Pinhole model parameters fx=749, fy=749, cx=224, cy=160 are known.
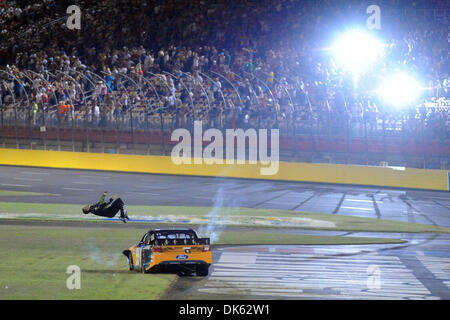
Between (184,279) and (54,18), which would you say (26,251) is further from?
(54,18)

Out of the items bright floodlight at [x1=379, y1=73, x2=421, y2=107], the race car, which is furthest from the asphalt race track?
bright floodlight at [x1=379, y1=73, x2=421, y2=107]

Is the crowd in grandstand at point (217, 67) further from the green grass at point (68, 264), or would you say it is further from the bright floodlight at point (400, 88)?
the green grass at point (68, 264)

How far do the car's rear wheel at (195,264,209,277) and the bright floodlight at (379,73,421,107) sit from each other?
20040 mm

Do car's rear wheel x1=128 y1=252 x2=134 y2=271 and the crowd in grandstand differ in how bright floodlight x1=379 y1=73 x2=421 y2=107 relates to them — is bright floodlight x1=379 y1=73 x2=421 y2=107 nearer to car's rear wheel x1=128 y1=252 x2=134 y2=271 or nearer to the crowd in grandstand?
the crowd in grandstand

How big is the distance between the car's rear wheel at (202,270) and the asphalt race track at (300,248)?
0.12 m

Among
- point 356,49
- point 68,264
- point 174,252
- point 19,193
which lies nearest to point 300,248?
point 68,264

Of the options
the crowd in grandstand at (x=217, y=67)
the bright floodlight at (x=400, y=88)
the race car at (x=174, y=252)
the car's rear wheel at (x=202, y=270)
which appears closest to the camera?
the race car at (x=174, y=252)

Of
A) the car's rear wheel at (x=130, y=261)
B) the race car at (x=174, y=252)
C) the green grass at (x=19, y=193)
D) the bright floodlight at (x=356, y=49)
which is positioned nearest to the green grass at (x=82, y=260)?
the car's rear wheel at (x=130, y=261)

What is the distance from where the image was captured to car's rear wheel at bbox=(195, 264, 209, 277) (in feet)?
45.0

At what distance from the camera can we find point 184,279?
1463 cm

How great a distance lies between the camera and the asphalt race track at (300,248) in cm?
1376

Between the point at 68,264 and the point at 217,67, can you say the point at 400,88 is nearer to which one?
the point at 217,67
